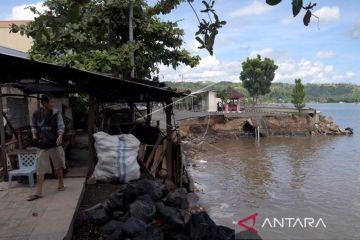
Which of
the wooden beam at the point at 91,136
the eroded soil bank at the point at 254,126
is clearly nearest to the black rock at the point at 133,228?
the wooden beam at the point at 91,136

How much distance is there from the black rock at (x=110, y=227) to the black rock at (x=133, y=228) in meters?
0.13

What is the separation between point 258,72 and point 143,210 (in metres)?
59.3

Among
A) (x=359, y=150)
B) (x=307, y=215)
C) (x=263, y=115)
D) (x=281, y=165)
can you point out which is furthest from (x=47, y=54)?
(x=263, y=115)

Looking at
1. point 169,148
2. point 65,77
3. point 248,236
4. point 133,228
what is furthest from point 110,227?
point 169,148

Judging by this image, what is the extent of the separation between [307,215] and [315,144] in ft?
81.6

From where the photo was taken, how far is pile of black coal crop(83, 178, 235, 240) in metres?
6.21

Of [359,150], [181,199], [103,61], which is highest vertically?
[103,61]

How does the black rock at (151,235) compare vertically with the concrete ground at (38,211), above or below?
below

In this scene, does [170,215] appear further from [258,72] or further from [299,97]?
[258,72]

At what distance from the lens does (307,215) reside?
1340cm

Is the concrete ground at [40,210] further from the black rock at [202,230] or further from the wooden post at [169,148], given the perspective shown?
the wooden post at [169,148]

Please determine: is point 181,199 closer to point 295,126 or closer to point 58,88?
point 58,88

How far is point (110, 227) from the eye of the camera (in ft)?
21.3

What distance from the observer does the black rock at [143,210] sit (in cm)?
709
